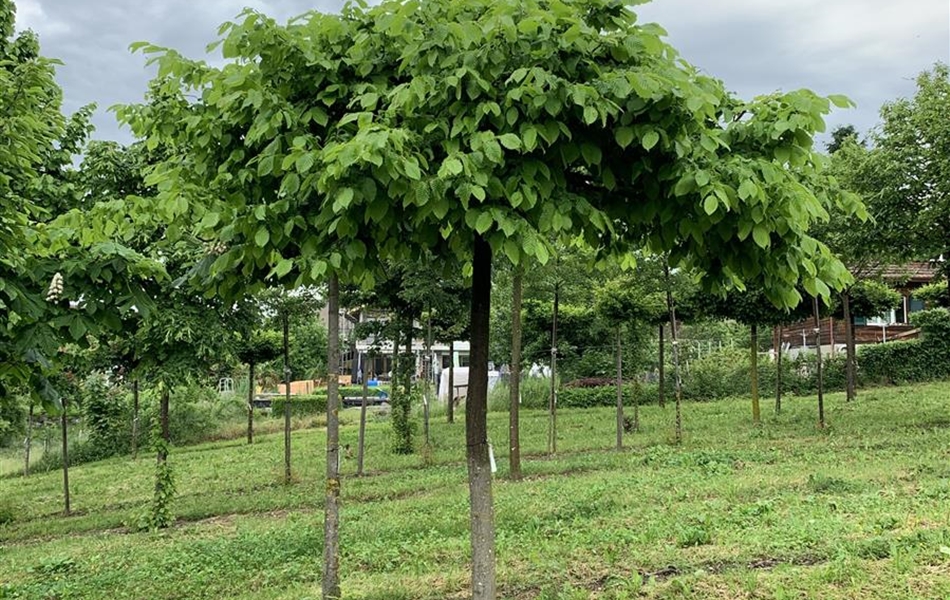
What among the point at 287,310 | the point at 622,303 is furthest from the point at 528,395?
the point at 287,310

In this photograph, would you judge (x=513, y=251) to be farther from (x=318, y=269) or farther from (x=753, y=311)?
(x=753, y=311)

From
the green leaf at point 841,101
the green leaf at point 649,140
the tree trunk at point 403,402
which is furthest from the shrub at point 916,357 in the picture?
the green leaf at point 649,140

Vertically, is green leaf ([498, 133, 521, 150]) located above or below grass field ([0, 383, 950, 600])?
above

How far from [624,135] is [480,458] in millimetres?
1510

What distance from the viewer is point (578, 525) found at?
5.73m

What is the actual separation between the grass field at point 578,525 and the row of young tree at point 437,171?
1.68m

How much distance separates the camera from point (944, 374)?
17391mm

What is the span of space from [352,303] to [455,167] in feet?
32.9

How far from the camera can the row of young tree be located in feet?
7.49

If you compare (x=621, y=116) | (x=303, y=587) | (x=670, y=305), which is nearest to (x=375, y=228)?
(x=621, y=116)

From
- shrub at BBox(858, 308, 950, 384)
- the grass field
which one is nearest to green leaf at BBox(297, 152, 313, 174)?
the grass field

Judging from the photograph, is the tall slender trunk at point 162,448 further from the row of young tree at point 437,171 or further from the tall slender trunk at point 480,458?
the tall slender trunk at point 480,458

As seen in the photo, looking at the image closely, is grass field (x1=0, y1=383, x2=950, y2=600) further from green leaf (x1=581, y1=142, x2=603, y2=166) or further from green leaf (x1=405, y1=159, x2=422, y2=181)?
green leaf (x1=405, y1=159, x2=422, y2=181)

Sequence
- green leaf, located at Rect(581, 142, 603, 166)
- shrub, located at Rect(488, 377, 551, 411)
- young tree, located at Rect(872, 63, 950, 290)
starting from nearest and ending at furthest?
1. green leaf, located at Rect(581, 142, 603, 166)
2. young tree, located at Rect(872, 63, 950, 290)
3. shrub, located at Rect(488, 377, 551, 411)
